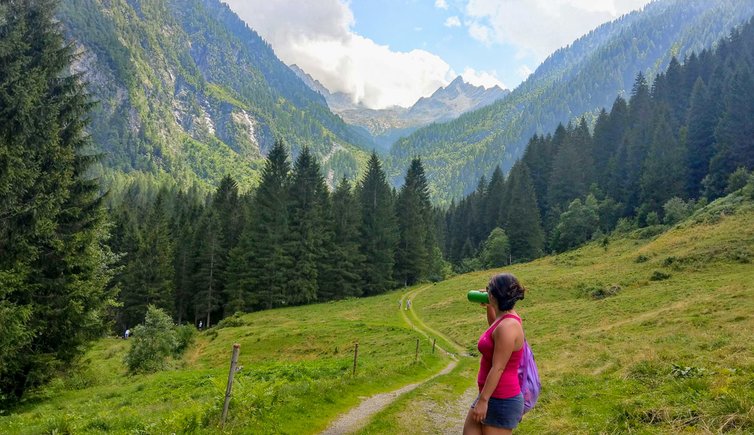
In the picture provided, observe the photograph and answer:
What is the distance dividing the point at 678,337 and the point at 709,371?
27.9 feet

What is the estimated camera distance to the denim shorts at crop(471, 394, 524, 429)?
5.09m

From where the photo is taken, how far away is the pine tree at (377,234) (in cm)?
6725

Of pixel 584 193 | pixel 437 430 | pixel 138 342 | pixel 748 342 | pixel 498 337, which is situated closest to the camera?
pixel 498 337

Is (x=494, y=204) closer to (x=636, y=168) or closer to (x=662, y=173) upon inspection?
(x=636, y=168)

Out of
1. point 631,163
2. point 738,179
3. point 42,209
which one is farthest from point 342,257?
point 631,163

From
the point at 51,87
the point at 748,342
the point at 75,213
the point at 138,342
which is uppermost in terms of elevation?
the point at 51,87

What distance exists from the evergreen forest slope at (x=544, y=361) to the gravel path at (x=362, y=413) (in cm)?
43

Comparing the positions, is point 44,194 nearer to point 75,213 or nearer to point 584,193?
point 75,213

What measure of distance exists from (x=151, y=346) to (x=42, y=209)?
47.8ft

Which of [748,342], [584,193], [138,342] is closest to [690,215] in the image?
[584,193]

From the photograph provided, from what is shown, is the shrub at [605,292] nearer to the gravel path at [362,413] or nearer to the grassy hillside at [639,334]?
the grassy hillside at [639,334]

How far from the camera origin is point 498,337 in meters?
5.04

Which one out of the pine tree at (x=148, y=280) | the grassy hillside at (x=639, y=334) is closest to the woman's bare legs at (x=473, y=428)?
the grassy hillside at (x=639, y=334)

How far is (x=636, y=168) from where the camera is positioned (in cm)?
7719
